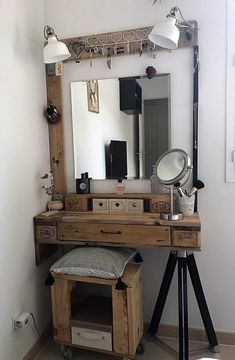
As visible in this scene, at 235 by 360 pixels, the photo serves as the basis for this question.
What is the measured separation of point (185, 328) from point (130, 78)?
169 centimetres

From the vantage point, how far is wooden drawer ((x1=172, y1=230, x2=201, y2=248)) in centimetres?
182

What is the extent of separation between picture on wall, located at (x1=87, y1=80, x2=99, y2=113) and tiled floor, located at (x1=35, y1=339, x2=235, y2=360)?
5.58 feet

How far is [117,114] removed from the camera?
228 centimetres

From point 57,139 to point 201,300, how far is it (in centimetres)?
151

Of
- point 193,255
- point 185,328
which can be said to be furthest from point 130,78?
point 185,328

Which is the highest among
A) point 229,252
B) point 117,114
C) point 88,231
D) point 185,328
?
point 117,114

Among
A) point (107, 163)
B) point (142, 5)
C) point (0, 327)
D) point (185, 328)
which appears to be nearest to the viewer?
point (0, 327)

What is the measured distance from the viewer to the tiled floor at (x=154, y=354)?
2.07 m

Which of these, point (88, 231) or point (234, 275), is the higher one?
point (88, 231)

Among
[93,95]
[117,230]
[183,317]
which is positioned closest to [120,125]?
[93,95]

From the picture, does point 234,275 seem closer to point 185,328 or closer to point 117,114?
point 185,328

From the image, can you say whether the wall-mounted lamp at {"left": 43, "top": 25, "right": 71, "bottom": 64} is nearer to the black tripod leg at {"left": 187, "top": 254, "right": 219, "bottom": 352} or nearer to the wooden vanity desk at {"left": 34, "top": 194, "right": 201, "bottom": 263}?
the wooden vanity desk at {"left": 34, "top": 194, "right": 201, "bottom": 263}

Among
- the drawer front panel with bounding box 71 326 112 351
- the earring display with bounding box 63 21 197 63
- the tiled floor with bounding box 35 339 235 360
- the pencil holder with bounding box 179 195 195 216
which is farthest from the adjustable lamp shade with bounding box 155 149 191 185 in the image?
the tiled floor with bounding box 35 339 235 360

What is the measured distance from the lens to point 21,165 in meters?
1.99
